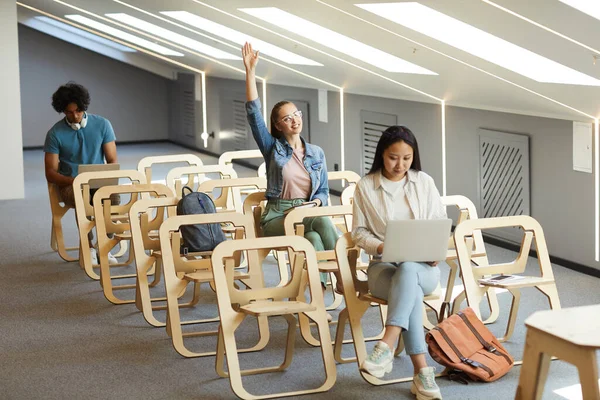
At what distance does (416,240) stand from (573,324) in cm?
129

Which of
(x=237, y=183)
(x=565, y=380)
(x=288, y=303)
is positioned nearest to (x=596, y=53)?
(x=565, y=380)

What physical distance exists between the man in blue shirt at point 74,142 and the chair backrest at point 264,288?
309 cm

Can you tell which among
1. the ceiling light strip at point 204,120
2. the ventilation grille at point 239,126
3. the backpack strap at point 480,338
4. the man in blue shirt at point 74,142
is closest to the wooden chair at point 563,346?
the backpack strap at point 480,338

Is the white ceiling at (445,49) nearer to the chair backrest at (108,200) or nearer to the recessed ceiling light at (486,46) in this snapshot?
the recessed ceiling light at (486,46)

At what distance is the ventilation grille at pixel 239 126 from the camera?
12.8 metres

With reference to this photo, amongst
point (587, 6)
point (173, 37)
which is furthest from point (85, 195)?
point (173, 37)

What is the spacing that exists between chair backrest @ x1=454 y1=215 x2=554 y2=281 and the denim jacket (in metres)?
1.11

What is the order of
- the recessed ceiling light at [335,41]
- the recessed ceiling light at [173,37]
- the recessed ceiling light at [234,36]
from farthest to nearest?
the recessed ceiling light at [173,37], the recessed ceiling light at [234,36], the recessed ceiling light at [335,41]

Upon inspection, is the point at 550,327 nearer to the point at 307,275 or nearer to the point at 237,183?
the point at 307,275

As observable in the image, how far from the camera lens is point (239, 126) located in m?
12.9

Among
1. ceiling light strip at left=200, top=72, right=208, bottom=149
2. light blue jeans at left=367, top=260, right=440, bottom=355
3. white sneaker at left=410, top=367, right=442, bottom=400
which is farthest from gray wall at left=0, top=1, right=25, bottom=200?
white sneaker at left=410, top=367, right=442, bottom=400

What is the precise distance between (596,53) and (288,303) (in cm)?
193

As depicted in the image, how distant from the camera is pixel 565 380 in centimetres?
432

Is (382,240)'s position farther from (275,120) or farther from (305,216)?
(275,120)
